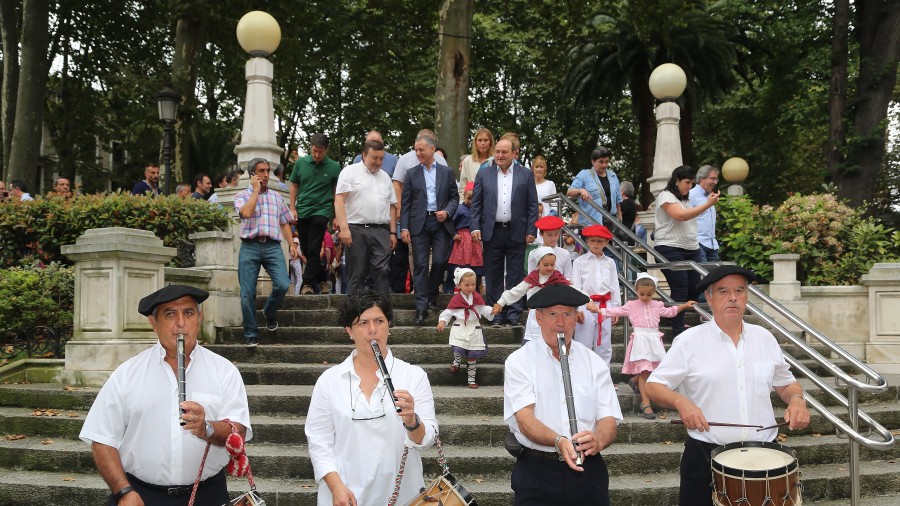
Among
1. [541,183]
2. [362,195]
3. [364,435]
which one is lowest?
[364,435]

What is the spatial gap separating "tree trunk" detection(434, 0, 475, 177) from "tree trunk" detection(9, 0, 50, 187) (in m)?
8.96

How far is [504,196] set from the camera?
9.68 meters

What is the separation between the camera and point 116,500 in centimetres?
376

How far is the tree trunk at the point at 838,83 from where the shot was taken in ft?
56.7

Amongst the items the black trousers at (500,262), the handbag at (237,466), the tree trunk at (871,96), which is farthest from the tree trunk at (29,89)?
the tree trunk at (871,96)

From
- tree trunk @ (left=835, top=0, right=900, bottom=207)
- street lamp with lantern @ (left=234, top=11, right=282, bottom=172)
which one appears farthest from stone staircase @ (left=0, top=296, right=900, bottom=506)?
tree trunk @ (left=835, top=0, right=900, bottom=207)

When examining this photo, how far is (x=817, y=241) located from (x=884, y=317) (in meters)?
1.48

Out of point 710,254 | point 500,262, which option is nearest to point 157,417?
point 500,262

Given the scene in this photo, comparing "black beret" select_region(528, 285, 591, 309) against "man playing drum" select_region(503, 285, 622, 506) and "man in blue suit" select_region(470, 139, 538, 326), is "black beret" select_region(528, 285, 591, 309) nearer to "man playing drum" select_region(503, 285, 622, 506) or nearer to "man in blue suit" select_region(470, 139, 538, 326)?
"man playing drum" select_region(503, 285, 622, 506)

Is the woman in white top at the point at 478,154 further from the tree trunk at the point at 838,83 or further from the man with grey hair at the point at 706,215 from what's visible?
the tree trunk at the point at 838,83

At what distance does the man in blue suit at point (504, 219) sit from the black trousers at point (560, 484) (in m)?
5.32

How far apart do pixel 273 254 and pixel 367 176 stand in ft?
4.52

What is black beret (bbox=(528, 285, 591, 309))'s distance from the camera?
164 inches

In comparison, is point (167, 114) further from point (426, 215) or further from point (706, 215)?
point (706, 215)
